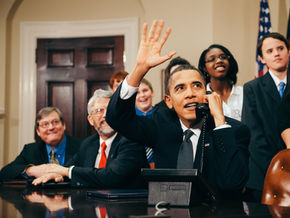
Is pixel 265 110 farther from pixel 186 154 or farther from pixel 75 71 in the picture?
pixel 75 71

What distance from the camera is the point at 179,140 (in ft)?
6.19

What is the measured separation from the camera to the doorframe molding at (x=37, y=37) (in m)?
5.36

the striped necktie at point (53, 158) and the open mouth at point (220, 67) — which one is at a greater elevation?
the open mouth at point (220, 67)

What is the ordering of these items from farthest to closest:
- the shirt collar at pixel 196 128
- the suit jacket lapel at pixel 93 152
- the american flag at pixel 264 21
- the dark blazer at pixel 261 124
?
the american flag at pixel 264 21 < the dark blazer at pixel 261 124 < the suit jacket lapel at pixel 93 152 < the shirt collar at pixel 196 128

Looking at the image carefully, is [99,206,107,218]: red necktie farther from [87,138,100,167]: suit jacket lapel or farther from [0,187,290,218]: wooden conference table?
[87,138,100,167]: suit jacket lapel

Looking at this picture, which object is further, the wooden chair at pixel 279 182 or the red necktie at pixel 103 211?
the wooden chair at pixel 279 182

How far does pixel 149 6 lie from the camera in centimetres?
504

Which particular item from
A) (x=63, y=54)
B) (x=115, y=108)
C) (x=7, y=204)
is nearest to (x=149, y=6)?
(x=63, y=54)

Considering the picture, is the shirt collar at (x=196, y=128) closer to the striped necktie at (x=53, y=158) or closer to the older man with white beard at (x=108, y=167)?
the older man with white beard at (x=108, y=167)

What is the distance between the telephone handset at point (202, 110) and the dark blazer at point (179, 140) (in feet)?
0.29

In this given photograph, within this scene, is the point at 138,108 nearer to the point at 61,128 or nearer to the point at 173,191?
the point at 61,128

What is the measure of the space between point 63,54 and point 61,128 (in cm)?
228

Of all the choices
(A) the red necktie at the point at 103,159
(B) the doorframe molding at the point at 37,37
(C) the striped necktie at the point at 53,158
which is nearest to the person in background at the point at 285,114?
(A) the red necktie at the point at 103,159

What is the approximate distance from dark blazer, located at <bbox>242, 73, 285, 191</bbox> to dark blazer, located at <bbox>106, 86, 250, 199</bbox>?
877 millimetres
